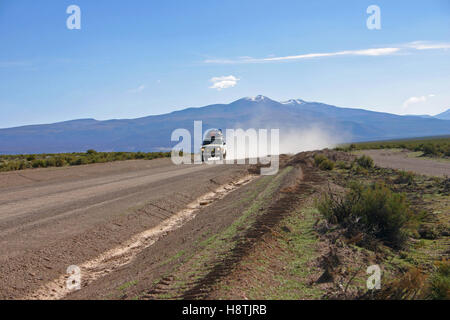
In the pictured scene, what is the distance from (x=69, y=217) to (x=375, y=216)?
9.07m

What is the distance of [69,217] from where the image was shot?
1288cm

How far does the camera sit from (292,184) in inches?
678

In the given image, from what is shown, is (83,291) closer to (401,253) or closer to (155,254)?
(155,254)

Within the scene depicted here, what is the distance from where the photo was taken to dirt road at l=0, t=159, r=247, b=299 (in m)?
8.75

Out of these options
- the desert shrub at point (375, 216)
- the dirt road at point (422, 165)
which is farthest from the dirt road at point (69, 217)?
the dirt road at point (422, 165)

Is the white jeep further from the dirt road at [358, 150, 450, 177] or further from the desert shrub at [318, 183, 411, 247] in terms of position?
the desert shrub at [318, 183, 411, 247]

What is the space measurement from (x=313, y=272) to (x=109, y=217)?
8347mm

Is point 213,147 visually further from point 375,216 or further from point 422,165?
point 375,216

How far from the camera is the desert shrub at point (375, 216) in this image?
8.94 m

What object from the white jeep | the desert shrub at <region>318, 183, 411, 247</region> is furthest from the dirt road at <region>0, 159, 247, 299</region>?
the white jeep

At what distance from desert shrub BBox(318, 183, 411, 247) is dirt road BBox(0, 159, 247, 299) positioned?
6.07 m

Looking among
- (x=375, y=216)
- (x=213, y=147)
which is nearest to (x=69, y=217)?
(x=375, y=216)

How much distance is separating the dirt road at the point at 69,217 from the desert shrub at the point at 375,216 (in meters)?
6.07

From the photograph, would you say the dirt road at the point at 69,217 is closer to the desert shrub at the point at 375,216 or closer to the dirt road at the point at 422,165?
the desert shrub at the point at 375,216
